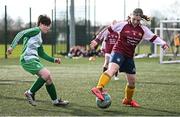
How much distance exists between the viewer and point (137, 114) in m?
9.20

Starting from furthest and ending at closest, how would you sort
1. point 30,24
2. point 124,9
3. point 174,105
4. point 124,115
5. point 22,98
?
point 124,9 < point 30,24 < point 22,98 < point 174,105 < point 124,115

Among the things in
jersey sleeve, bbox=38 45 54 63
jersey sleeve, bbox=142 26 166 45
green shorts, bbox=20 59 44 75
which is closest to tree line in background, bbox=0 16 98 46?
jersey sleeve, bbox=38 45 54 63

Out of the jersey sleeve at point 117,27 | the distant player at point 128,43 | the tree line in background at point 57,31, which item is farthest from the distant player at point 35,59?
the tree line in background at point 57,31

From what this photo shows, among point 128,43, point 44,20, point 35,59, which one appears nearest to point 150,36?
point 128,43

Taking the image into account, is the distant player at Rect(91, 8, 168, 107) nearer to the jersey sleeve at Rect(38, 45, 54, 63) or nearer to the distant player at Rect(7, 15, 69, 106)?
the distant player at Rect(7, 15, 69, 106)

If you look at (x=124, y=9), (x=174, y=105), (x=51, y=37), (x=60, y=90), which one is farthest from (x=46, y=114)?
(x=124, y=9)

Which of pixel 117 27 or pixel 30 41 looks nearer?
pixel 30 41

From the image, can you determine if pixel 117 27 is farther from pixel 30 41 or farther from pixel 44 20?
pixel 30 41

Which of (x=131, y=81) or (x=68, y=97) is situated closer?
(x=131, y=81)

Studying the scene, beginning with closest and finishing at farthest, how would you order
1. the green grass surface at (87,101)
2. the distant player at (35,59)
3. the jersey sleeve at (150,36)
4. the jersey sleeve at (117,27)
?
the green grass surface at (87,101)
the distant player at (35,59)
the jersey sleeve at (117,27)
the jersey sleeve at (150,36)

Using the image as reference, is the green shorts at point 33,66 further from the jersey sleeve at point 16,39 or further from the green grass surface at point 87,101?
the green grass surface at point 87,101

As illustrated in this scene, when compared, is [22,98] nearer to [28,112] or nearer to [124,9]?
[28,112]

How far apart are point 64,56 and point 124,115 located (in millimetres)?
31673

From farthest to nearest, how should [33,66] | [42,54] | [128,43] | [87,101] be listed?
[87,101], [42,54], [128,43], [33,66]
